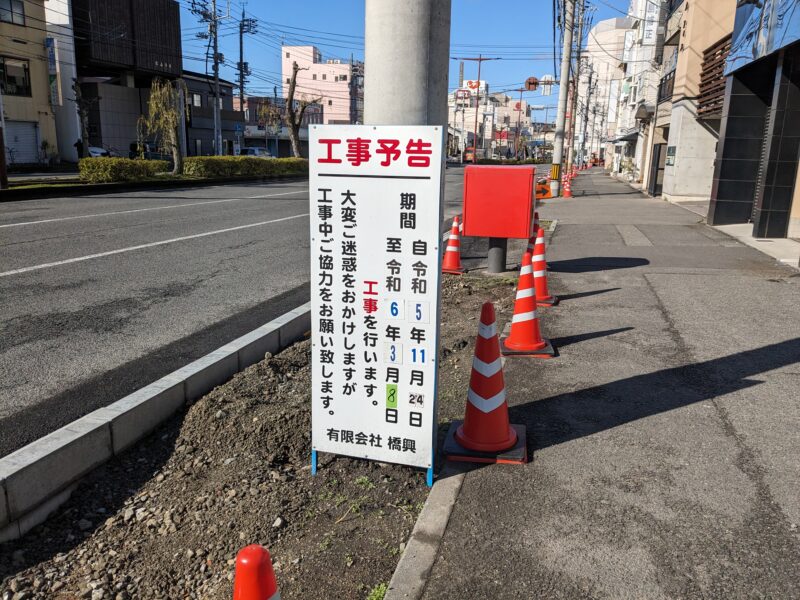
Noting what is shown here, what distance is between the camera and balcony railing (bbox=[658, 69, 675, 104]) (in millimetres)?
26377

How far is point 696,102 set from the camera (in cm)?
2183

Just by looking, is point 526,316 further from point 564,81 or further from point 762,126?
point 564,81

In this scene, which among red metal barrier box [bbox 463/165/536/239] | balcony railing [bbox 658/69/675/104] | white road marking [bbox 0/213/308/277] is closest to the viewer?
red metal barrier box [bbox 463/165/536/239]

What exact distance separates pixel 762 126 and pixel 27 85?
42.0 metres

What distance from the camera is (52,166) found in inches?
1586

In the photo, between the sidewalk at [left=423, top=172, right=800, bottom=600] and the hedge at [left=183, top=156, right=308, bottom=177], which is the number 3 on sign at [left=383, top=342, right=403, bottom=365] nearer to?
the sidewalk at [left=423, top=172, right=800, bottom=600]

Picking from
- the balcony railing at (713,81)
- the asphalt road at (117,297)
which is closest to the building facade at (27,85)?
the asphalt road at (117,297)

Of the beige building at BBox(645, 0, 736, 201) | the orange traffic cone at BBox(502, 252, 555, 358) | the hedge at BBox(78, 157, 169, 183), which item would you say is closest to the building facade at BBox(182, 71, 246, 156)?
the hedge at BBox(78, 157, 169, 183)

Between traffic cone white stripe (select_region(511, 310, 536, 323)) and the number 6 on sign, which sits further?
traffic cone white stripe (select_region(511, 310, 536, 323))

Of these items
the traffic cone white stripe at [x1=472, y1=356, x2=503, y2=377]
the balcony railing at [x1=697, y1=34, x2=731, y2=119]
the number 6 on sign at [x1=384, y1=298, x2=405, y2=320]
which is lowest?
the traffic cone white stripe at [x1=472, y1=356, x2=503, y2=377]

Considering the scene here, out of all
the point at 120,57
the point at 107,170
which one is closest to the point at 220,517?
the point at 107,170

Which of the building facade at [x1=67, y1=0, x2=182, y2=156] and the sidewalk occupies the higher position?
the building facade at [x1=67, y1=0, x2=182, y2=156]

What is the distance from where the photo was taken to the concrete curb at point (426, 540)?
102 inches

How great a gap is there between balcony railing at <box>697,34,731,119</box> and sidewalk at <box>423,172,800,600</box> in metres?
13.3
